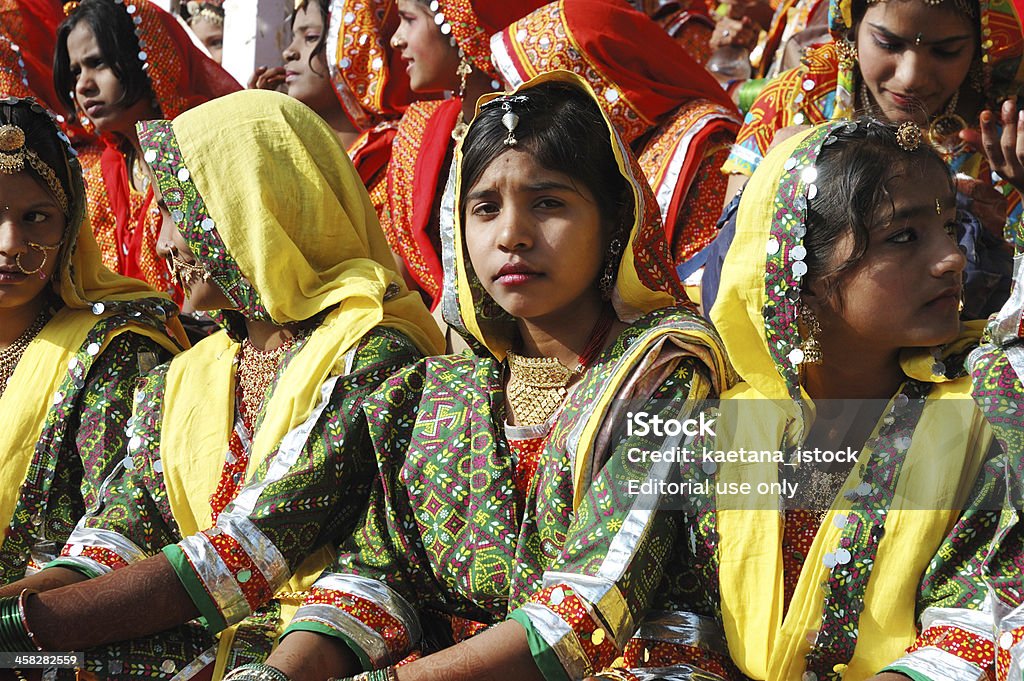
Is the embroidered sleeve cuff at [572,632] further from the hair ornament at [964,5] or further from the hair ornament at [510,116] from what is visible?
the hair ornament at [964,5]

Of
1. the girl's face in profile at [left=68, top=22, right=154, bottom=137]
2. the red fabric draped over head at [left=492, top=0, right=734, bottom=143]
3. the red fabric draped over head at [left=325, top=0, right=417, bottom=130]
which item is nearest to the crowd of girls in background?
the red fabric draped over head at [left=492, top=0, right=734, bottom=143]

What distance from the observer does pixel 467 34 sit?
199 inches

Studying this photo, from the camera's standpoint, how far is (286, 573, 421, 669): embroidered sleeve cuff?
2.73m

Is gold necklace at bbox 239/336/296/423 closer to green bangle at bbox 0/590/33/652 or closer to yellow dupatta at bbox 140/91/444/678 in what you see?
yellow dupatta at bbox 140/91/444/678

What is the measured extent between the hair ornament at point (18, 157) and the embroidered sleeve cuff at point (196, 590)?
4.53 ft

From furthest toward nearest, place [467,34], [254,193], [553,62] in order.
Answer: [467,34] → [553,62] → [254,193]

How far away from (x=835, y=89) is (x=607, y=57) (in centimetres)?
93

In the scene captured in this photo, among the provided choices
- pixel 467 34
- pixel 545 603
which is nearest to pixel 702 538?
pixel 545 603

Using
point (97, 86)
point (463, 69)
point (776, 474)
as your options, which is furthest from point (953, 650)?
point (97, 86)

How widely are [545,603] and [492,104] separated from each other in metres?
1.13

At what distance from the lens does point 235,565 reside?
2.86 meters

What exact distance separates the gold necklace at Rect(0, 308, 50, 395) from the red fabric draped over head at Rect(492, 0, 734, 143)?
5.87 feet

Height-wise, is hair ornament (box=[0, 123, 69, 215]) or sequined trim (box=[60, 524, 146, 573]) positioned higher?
hair ornament (box=[0, 123, 69, 215])

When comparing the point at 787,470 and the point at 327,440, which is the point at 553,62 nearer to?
the point at 327,440
